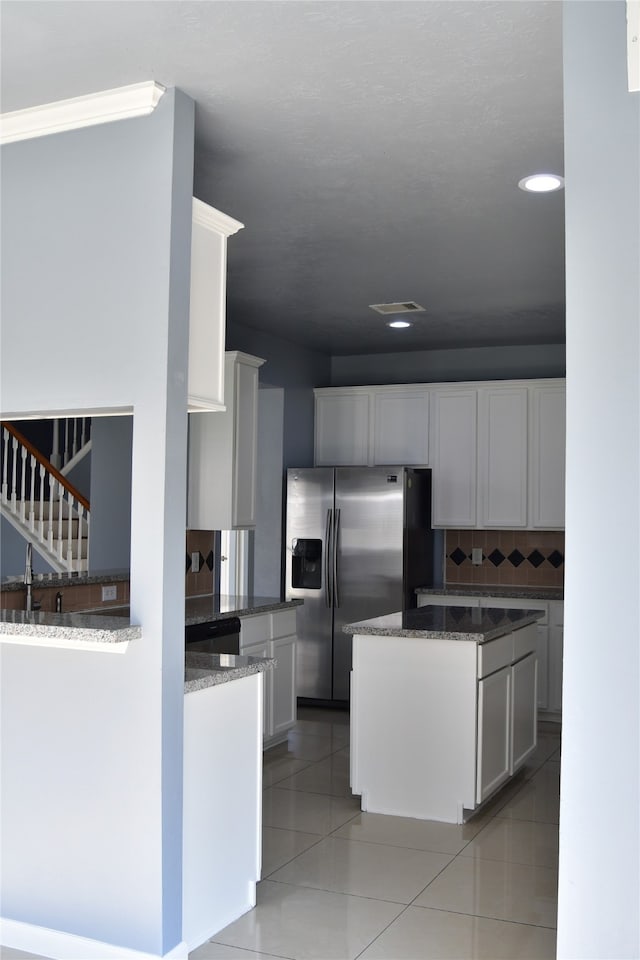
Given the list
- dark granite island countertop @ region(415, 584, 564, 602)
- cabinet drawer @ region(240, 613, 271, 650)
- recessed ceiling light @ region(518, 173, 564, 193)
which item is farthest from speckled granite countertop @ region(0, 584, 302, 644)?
dark granite island countertop @ region(415, 584, 564, 602)

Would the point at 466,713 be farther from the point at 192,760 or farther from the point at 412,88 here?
the point at 412,88

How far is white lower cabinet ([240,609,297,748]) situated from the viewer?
18.2 ft

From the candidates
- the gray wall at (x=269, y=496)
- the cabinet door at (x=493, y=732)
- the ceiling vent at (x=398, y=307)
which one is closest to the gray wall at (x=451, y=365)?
the gray wall at (x=269, y=496)

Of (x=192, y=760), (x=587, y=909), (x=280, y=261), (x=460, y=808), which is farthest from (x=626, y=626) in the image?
(x=280, y=261)

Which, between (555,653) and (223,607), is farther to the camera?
(555,653)

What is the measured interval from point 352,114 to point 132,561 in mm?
1673

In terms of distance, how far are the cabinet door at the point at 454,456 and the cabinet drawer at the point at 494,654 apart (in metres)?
2.30

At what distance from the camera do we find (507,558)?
290 inches

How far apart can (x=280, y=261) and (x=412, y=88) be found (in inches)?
84.2

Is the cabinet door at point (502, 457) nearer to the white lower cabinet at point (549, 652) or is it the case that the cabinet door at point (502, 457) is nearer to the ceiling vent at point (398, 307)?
the white lower cabinet at point (549, 652)

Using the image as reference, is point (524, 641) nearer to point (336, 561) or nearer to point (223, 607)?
point (223, 607)

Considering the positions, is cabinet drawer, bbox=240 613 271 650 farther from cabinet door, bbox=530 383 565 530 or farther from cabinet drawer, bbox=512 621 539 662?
cabinet door, bbox=530 383 565 530

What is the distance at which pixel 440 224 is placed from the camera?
4359 mm

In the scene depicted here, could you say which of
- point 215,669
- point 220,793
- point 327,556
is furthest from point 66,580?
point 327,556
